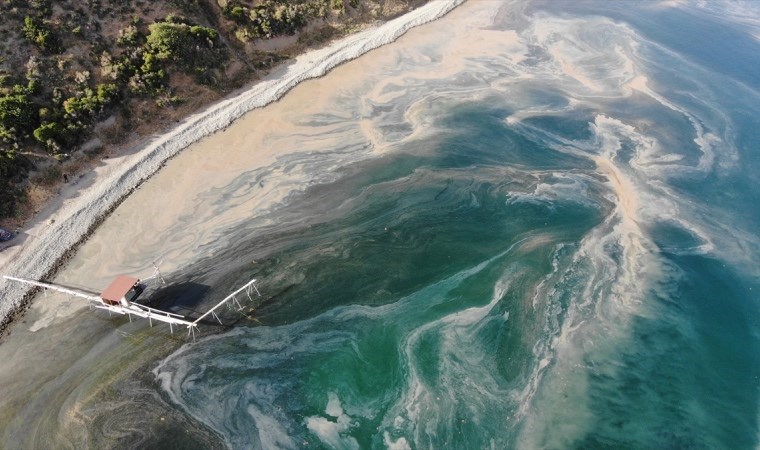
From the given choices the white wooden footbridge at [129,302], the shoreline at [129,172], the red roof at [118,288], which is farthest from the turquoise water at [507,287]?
the shoreline at [129,172]

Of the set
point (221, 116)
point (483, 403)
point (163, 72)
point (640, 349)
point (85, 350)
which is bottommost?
point (640, 349)

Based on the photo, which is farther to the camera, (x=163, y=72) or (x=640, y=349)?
(x=163, y=72)

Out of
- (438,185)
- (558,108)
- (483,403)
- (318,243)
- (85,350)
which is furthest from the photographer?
(558,108)

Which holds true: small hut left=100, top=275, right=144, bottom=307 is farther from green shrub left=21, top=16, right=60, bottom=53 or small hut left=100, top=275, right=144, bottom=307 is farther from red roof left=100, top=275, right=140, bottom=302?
green shrub left=21, top=16, right=60, bottom=53

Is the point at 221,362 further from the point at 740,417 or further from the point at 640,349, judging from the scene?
the point at 740,417

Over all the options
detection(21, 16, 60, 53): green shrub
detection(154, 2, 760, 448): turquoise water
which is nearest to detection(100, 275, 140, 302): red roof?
detection(154, 2, 760, 448): turquoise water

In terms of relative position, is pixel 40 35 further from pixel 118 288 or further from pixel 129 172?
pixel 118 288

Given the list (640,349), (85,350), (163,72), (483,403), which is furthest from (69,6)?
(640,349)

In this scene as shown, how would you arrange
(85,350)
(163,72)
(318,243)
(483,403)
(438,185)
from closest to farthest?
(483,403) → (85,350) → (318,243) → (438,185) → (163,72)
